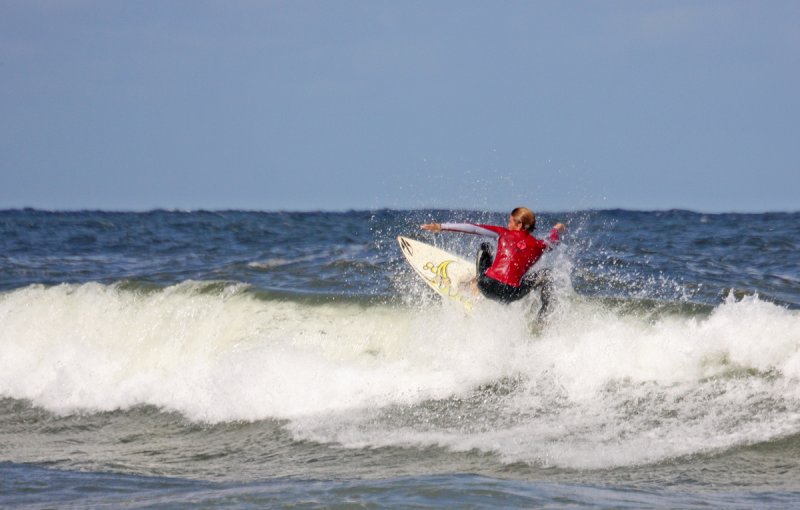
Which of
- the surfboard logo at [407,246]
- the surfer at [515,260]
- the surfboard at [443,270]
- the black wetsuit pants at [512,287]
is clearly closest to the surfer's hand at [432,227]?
the surfer at [515,260]

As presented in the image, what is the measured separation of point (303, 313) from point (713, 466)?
6.12 m

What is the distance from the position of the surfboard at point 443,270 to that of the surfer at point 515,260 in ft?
2.00

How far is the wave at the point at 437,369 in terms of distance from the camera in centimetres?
805

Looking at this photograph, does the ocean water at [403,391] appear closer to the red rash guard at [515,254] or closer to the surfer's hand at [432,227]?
the red rash guard at [515,254]

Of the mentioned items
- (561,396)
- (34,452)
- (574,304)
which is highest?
(574,304)

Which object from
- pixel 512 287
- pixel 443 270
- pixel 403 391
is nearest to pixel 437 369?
pixel 403 391

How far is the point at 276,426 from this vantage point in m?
9.29

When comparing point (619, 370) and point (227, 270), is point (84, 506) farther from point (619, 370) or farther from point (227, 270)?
point (227, 270)

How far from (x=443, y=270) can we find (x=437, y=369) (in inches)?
67.1

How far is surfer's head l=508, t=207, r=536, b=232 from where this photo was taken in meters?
9.97

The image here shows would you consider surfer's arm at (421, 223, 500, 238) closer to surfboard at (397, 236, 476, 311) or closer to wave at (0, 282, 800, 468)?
surfboard at (397, 236, 476, 311)

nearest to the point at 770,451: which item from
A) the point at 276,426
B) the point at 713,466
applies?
the point at 713,466

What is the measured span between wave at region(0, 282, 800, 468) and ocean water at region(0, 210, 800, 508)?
27mm

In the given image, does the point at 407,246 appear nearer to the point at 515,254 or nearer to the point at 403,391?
the point at 515,254
